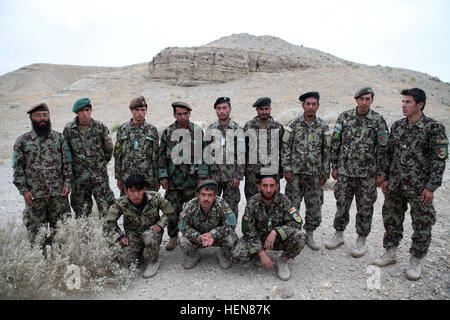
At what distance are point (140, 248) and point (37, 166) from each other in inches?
65.9

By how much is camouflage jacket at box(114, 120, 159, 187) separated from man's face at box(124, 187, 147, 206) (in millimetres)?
524

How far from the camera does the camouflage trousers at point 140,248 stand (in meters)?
3.47

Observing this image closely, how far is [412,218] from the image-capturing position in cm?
342

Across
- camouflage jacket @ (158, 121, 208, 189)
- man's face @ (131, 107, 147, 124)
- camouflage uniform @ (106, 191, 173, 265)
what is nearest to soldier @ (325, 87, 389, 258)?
camouflage jacket @ (158, 121, 208, 189)

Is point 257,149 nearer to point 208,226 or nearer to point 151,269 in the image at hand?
point 208,226

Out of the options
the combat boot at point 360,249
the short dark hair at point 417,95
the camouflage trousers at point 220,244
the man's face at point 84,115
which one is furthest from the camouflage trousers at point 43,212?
the short dark hair at point 417,95

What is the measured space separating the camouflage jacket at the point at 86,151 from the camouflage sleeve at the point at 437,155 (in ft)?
13.8

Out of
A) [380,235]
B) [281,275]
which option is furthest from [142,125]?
[380,235]

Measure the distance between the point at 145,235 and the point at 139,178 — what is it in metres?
0.72

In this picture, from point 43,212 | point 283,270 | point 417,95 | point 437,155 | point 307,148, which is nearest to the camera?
point 437,155

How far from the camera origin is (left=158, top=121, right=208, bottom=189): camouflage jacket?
13.4 ft

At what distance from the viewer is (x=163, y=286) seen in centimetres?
319

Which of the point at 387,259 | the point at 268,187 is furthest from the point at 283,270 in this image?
the point at 387,259
